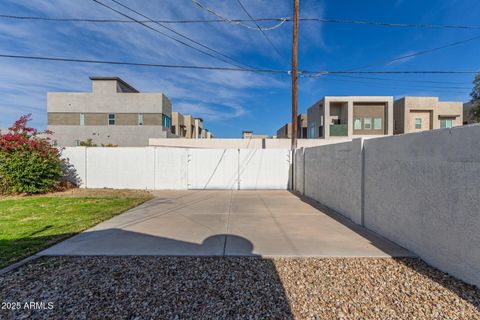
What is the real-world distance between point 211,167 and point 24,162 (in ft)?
25.5

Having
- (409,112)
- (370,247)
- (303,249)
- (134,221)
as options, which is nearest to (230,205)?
(134,221)

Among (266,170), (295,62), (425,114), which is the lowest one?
(266,170)

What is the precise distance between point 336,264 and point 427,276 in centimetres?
117

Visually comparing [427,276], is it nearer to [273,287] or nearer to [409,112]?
[273,287]

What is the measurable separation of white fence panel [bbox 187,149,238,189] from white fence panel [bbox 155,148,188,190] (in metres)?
0.35

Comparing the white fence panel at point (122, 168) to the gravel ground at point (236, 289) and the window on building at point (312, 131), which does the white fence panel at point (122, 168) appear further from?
the window on building at point (312, 131)

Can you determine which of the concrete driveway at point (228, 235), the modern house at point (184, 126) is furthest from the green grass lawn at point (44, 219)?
the modern house at point (184, 126)

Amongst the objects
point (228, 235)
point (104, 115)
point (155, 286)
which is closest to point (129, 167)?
point (228, 235)

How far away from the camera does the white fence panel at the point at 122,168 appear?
38.3 feet

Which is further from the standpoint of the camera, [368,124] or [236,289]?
[368,124]

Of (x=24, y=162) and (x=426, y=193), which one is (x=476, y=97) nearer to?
(x=426, y=193)

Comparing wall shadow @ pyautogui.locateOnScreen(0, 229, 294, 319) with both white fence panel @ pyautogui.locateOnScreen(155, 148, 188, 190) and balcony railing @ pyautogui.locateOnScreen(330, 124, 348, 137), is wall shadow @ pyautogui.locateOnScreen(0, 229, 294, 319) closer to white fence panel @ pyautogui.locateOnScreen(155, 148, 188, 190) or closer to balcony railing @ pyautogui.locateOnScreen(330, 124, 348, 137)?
white fence panel @ pyautogui.locateOnScreen(155, 148, 188, 190)

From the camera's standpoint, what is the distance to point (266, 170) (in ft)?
40.2

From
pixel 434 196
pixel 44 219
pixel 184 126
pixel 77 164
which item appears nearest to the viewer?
pixel 434 196
